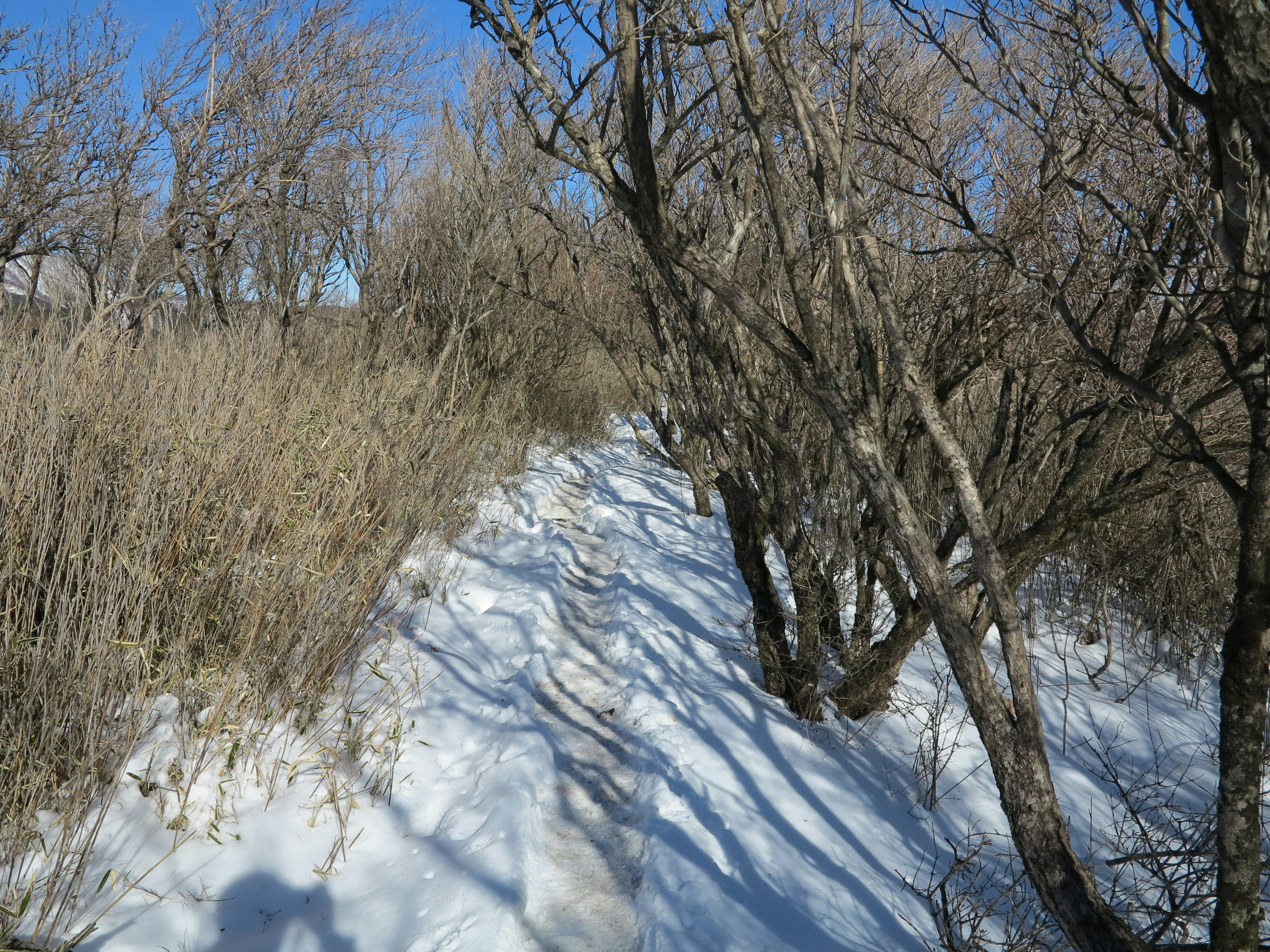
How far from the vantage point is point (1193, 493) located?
445 centimetres

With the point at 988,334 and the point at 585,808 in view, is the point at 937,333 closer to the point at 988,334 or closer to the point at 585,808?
the point at 988,334

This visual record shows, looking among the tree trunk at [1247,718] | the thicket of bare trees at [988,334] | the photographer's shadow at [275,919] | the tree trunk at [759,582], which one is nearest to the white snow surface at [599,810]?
the photographer's shadow at [275,919]

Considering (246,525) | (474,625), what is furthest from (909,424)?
(246,525)

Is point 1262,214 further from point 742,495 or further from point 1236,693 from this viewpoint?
point 742,495

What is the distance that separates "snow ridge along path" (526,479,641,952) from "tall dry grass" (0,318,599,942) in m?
1.02

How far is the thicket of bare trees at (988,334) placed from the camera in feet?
6.24

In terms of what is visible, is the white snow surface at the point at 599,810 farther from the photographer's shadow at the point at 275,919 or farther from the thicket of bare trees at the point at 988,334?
the thicket of bare trees at the point at 988,334

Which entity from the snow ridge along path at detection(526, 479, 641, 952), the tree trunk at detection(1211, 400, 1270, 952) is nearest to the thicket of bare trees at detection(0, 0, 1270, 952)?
the tree trunk at detection(1211, 400, 1270, 952)

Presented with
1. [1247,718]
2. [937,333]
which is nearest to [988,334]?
[937,333]

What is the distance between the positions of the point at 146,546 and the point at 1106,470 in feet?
15.9

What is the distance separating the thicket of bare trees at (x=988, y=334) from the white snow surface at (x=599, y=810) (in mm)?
472

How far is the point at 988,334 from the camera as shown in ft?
11.6

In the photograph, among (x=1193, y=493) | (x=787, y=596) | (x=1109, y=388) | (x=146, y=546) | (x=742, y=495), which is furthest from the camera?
(x=787, y=596)

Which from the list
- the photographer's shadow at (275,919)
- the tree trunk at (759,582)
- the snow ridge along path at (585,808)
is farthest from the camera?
the tree trunk at (759,582)
